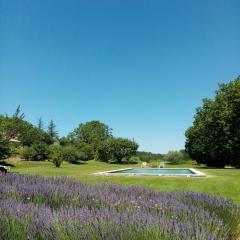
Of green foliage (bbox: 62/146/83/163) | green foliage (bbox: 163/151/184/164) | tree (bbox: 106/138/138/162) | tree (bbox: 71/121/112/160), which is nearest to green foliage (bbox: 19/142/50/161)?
green foliage (bbox: 62/146/83/163)

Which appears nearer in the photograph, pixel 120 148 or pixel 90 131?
pixel 120 148

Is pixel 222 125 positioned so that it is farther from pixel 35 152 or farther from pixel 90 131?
pixel 90 131

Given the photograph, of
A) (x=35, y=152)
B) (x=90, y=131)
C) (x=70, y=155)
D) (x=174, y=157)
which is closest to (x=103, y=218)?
(x=70, y=155)

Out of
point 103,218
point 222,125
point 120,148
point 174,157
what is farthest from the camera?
point 174,157

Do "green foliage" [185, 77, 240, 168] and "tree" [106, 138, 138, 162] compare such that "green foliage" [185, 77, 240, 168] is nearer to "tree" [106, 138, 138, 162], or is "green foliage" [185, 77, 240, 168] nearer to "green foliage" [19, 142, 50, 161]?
"tree" [106, 138, 138, 162]

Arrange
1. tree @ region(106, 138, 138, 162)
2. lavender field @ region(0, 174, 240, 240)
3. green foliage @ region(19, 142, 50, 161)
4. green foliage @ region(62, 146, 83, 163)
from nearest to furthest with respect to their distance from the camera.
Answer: lavender field @ region(0, 174, 240, 240) < green foliage @ region(62, 146, 83, 163) < green foliage @ region(19, 142, 50, 161) < tree @ region(106, 138, 138, 162)

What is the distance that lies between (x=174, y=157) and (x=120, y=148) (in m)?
9.26

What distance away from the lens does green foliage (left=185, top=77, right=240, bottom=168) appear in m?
43.3

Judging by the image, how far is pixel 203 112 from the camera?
48062mm

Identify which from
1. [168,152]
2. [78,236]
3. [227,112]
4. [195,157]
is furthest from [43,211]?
[168,152]

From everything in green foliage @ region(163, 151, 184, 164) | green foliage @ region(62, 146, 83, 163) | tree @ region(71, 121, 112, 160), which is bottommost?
green foliage @ region(62, 146, 83, 163)

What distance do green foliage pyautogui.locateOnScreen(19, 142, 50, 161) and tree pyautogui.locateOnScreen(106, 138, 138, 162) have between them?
39.2ft

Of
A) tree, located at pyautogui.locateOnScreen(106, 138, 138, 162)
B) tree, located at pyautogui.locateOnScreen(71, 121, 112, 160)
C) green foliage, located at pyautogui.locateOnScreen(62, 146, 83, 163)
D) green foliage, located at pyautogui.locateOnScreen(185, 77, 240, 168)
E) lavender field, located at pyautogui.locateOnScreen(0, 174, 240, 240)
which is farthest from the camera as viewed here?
tree, located at pyautogui.locateOnScreen(71, 121, 112, 160)

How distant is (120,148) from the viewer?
60625 mm
